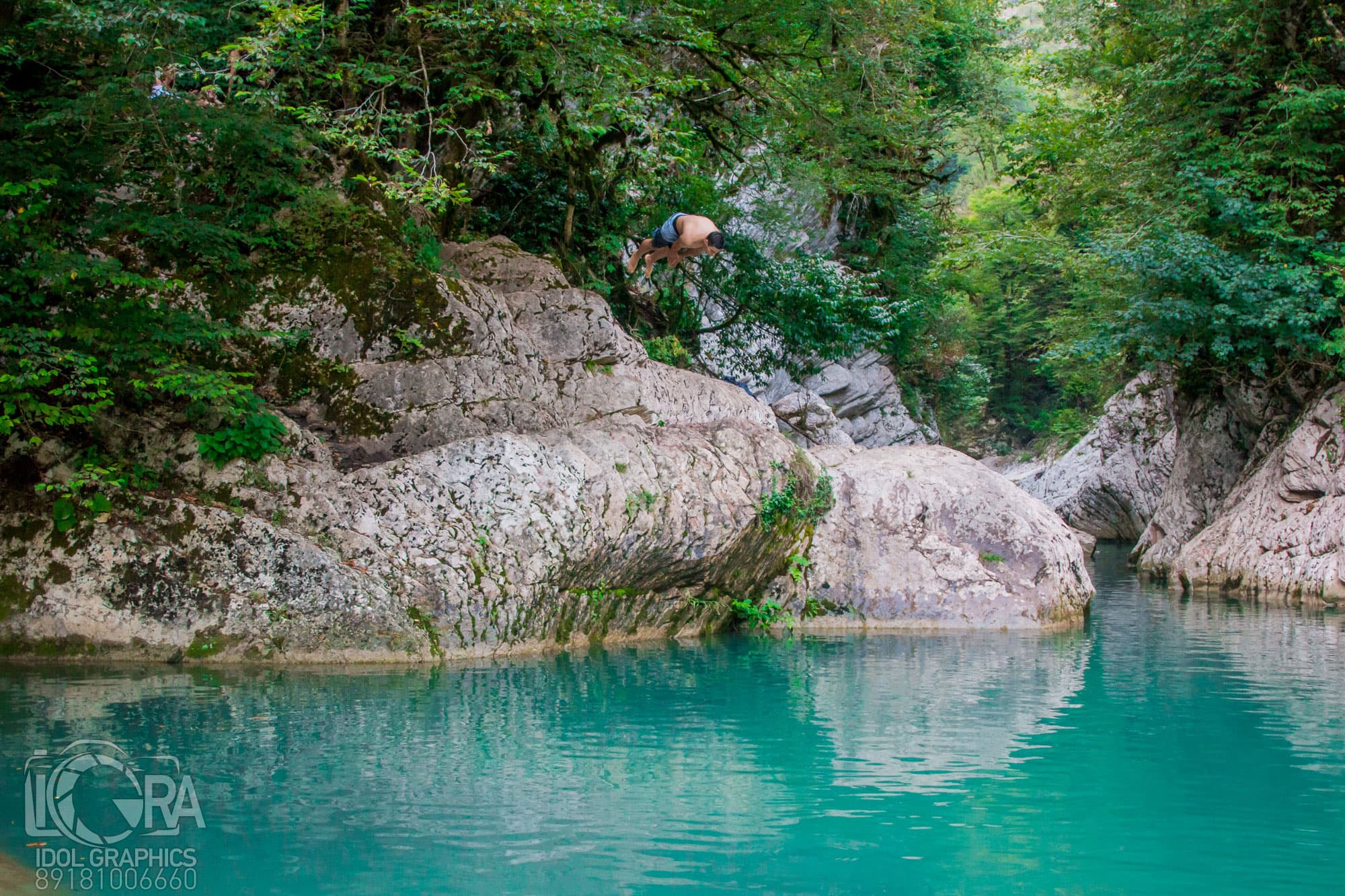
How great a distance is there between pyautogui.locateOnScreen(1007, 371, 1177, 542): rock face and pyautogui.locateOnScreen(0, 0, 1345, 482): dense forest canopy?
2111mm

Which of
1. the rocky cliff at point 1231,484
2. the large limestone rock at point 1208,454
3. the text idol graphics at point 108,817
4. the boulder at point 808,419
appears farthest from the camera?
the boulder at point 808,419

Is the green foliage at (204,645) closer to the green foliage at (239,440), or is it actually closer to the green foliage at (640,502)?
the green foliage at (239,440)

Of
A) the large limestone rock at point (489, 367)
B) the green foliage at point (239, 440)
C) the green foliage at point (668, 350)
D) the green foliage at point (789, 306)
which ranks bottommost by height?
the green foliage at point (239, 440)

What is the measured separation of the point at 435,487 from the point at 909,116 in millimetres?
11533

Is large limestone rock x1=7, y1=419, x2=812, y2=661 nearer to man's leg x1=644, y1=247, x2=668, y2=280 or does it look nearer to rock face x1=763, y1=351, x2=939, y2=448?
man's leg x1=644, y1=247, x2=668, y2=280

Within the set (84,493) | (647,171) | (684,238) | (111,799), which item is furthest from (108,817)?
(647,171)

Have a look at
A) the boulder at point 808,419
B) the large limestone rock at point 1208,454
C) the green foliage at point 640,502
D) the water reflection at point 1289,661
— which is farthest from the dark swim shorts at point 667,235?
the boulder at point 808,419

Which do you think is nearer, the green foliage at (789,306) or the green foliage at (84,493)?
the green foliage at (84,493)

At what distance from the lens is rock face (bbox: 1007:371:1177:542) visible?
86.0ft

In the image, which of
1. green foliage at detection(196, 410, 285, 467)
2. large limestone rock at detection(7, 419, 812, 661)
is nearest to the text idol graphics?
large limestone rock at detection(7, 419, 812, 661)

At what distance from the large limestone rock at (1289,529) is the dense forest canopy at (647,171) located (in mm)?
1492

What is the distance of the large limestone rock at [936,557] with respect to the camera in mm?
12586

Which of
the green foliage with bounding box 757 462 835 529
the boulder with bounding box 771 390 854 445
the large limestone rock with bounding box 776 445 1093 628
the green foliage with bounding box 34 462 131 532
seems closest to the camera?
the green foliage with bounding box 34 462 131 532

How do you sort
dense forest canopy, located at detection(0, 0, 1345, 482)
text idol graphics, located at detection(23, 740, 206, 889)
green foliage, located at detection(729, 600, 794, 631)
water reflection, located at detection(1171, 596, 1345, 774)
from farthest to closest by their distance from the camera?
1. green foliage, located at detection(729, 600, 794, 631)
2. dense forest canopy, located at detection(0, 0, 1345, 482)
3. water reflection, located at detection(1171, 596, 1345, 774)
4. text idol graphics, located at detection(23, 740, 206, 889)
